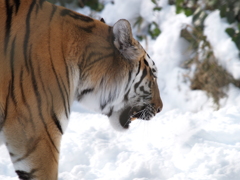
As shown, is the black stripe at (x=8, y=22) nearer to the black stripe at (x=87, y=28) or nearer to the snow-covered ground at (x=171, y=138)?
the black stripe at (x=87, y=28)

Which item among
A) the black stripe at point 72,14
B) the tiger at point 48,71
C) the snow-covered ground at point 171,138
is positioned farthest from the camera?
the snow-covered ground at point 171,138

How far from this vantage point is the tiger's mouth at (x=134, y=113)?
2.70 meters

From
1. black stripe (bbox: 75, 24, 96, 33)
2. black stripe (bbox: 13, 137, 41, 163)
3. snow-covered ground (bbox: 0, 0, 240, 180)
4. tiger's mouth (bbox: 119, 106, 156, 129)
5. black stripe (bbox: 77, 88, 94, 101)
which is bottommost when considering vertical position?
snow-covered ground (bbox: 0, 0, 240, 180)

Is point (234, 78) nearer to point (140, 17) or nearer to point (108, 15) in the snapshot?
point (140, 17)

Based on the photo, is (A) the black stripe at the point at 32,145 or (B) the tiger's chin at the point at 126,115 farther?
(B) the tiger's chin at the point at 126,115

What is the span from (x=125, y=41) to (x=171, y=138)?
1301 millimetres

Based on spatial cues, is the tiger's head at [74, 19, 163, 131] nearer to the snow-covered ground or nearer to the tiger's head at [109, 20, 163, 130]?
the tiger's head at [109, 20, 163, 130]

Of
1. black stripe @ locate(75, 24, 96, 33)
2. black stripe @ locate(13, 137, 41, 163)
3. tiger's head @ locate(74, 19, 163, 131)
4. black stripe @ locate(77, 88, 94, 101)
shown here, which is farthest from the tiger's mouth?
black stripe @ locate(13, 137, 41, 163)

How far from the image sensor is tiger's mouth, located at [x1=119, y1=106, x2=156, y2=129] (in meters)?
2.70

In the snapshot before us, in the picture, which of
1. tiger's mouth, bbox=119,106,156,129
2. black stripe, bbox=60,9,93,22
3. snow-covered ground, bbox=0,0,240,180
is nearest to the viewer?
black stripe, bbox=60,9,93,22

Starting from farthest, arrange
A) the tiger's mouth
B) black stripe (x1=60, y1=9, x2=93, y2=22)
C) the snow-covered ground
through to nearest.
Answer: the snow-covered ground → the tiger's mouth → black stripe (x1=60, y1=9, x2=93, y2=22)

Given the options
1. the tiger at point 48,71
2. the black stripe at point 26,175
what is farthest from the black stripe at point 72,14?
the black stripe at point 26,175

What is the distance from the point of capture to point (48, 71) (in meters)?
2.14

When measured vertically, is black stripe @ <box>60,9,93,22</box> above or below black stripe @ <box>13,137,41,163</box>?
above
